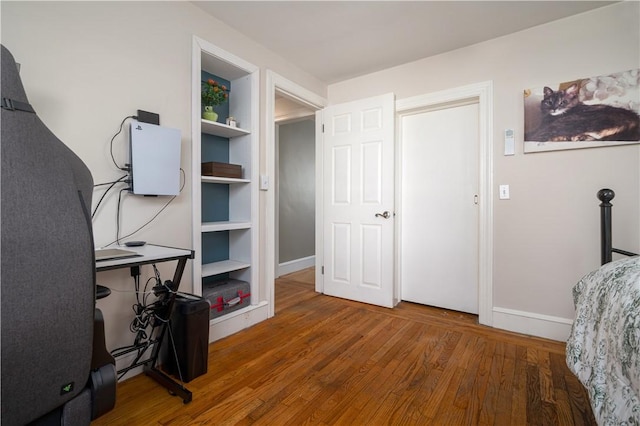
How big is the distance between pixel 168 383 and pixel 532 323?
2.58 m

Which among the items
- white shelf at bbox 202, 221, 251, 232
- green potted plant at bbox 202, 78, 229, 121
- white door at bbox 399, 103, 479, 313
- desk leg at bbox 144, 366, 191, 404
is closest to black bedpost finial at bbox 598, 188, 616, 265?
white door at bbox 399, 103, 479, 313

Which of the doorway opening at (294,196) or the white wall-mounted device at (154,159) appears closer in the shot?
the white wall-mounted device at (154,159)

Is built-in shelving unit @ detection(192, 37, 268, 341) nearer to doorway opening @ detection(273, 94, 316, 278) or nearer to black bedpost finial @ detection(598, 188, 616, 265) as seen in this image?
doorway opening @ detection(273, 94, 316, 278)

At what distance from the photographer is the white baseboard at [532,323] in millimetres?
2182

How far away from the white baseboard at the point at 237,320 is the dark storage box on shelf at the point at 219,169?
1093 millimetres

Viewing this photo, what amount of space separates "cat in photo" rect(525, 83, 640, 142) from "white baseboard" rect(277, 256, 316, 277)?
3.28 m

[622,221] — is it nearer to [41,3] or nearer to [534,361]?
[534,361]

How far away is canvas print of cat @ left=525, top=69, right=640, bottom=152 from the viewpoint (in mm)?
1983

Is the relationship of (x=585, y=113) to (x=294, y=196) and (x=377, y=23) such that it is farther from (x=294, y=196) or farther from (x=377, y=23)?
(x=294, y=196)

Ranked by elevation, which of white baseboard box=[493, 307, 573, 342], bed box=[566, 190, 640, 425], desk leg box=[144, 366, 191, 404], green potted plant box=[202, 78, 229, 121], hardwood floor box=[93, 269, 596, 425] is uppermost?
green potted plant box=[202, 78, 229, 121]

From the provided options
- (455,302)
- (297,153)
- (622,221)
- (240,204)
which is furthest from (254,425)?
(297,153)

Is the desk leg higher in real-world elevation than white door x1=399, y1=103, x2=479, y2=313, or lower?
lower

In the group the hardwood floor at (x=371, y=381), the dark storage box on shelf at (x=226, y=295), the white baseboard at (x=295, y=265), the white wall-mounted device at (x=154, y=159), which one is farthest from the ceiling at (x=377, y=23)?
the white baseboard at (x=295, y=265)

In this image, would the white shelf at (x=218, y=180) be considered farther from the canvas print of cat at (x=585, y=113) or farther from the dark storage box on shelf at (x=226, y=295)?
the canvas print of cat at (x=585, y=113)
